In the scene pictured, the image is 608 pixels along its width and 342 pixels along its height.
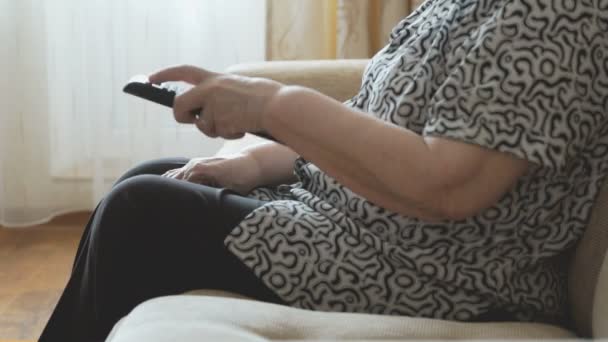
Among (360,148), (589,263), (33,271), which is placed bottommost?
(33,271)

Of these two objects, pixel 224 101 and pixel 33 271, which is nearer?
pixel 224 101

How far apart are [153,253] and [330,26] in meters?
1.56

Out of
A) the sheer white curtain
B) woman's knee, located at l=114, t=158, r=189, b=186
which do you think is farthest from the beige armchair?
the sheer white curtain

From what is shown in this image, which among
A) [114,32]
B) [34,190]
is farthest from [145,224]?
[34,190]

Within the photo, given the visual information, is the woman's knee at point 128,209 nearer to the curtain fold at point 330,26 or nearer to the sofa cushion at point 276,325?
the sofa cushion at point 276,325

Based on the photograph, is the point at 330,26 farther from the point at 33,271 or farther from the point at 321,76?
the point at 33,271

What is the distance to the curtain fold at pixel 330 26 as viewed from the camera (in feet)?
7.45

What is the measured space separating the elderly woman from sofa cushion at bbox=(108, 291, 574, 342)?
7 cm

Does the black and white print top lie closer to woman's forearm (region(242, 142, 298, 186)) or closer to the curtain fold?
woman's forearm (region(242, 142, 298, 186))

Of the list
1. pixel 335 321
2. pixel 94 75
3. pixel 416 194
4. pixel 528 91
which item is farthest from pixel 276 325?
pixel 94 75

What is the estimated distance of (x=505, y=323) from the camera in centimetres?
91

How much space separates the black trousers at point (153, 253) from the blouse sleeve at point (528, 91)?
11.2 inches

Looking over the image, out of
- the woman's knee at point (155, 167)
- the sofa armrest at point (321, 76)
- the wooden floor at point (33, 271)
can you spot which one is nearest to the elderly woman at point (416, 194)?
the woman's knee at point (155, 167)

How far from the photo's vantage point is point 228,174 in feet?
3.91
